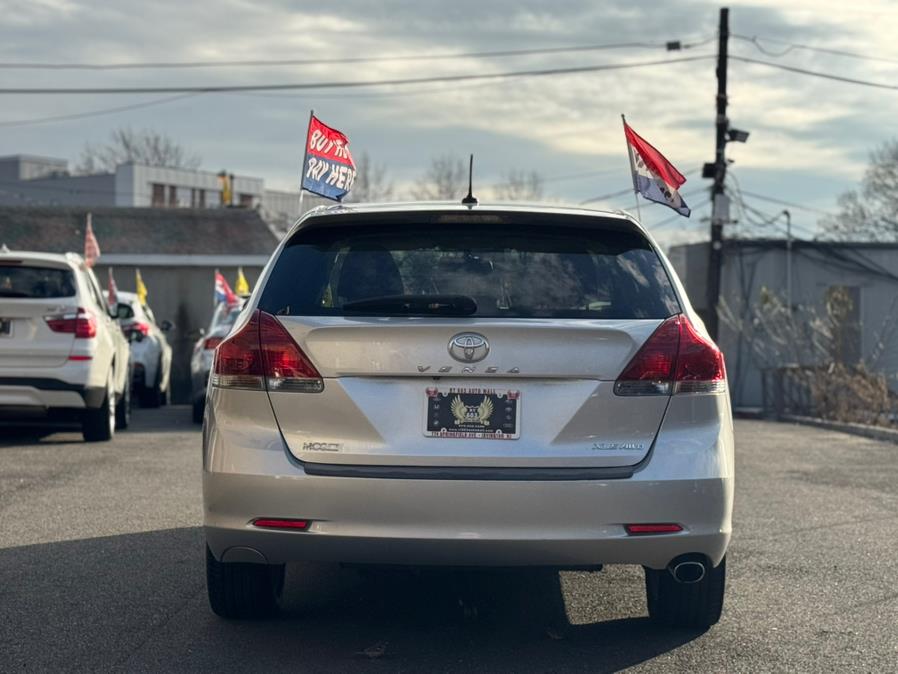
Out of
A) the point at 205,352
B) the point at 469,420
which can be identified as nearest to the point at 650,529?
the point at 469,420

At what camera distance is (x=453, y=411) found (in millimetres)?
4828

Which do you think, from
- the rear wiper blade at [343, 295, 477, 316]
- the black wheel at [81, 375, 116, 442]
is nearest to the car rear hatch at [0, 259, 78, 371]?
the black wheel at [81, 375, 116, 442]

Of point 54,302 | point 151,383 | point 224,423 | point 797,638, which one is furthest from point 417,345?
point 151,383

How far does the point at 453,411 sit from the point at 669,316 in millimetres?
871

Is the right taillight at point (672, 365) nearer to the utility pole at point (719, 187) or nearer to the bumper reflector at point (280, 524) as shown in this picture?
the bumper reflector at point (280, 524)

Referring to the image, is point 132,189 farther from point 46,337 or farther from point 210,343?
point 46,337

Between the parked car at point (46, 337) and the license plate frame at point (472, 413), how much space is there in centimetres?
835

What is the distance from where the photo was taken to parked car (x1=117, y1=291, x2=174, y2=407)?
20.3m

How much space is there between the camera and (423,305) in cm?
497

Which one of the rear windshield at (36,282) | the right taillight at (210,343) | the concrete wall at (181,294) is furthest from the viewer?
the concrete wall at (181,294)

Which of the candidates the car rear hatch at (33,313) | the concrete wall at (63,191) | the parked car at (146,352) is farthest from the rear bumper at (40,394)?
the concrete wall at (63,191)

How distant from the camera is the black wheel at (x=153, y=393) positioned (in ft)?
68.8

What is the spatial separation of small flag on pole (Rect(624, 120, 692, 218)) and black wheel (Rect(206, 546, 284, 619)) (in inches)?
144

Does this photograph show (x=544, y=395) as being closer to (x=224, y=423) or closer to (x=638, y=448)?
(x=638, y=448)
